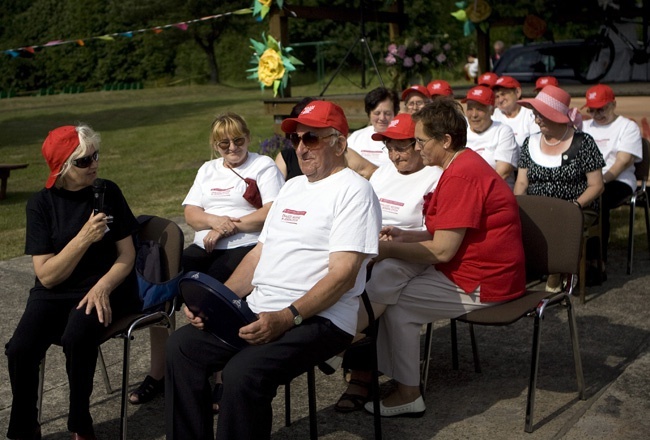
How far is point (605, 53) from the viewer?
41.7 feet

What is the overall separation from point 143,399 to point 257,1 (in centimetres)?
731

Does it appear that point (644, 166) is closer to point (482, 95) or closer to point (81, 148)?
point (482, 95)

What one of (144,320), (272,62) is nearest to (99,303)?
(144,320)

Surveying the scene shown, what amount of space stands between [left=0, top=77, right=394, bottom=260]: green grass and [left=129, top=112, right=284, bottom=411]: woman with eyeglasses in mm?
3537

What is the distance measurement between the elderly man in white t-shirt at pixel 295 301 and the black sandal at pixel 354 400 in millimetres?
722

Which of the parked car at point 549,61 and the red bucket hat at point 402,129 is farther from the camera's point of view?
the parked car at point 549,61

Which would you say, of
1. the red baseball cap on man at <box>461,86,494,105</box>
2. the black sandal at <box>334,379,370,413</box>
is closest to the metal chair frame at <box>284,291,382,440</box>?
the black sandal at <box>334,379,370,413</box>

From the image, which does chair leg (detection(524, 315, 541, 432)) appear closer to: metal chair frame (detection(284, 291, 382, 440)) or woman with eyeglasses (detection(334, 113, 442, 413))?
metal chair frame (detection(284, 291, 382, 440))

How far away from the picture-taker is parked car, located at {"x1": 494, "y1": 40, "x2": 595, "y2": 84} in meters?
12.6

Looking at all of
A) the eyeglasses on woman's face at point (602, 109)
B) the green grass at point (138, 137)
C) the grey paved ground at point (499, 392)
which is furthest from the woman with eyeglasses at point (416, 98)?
the green grass at point (138, 137)

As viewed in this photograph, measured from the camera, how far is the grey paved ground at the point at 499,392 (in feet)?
13.1

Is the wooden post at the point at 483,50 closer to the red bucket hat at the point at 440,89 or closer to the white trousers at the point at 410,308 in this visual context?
the red bucket hat at the point at 440,89

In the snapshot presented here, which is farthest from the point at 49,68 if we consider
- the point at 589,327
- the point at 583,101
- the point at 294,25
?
the point at 589,327

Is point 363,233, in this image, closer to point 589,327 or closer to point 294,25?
point 589,327
